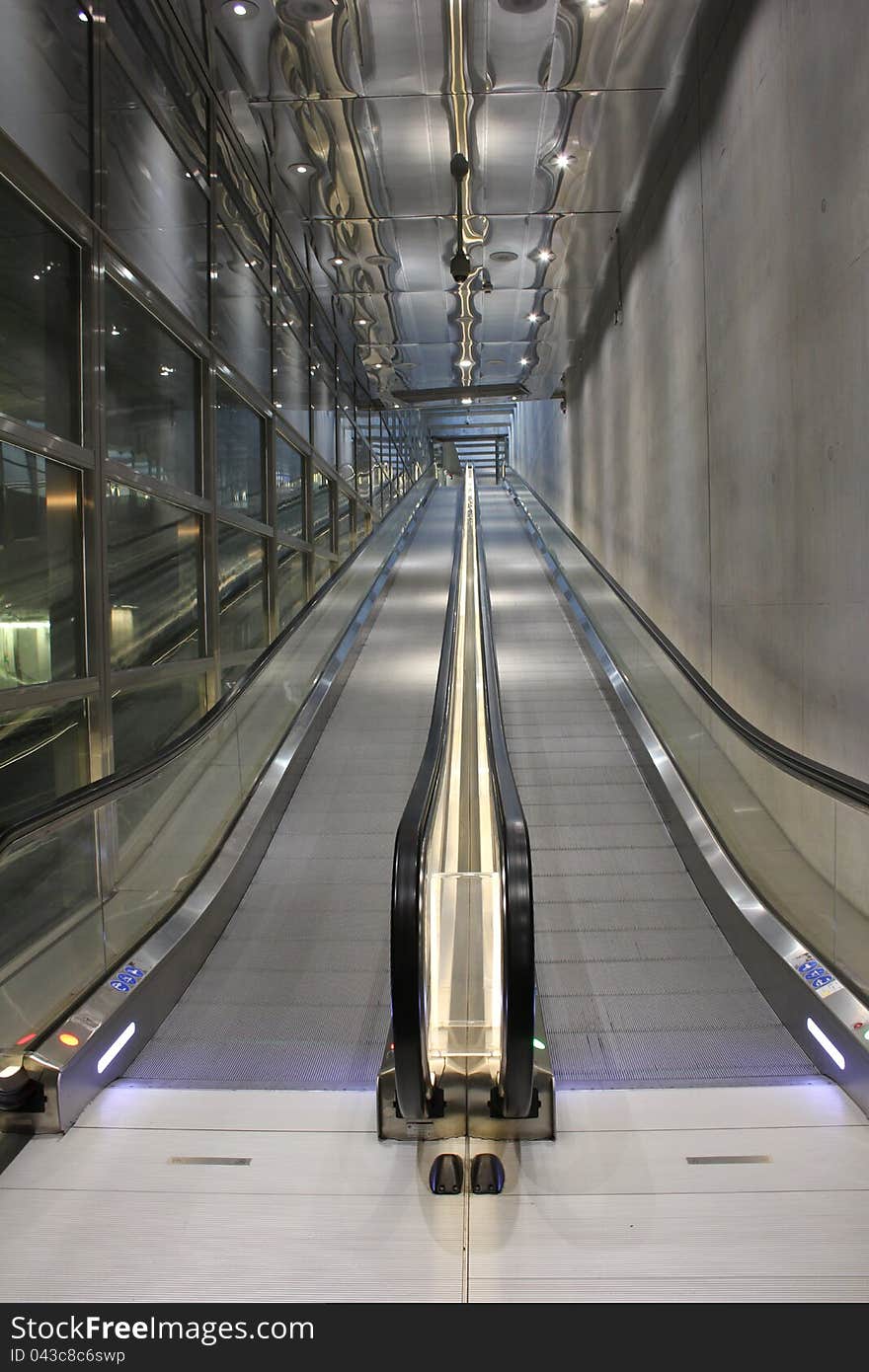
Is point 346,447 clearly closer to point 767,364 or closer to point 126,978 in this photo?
point 767,364

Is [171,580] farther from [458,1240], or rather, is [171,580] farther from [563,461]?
[563,461]

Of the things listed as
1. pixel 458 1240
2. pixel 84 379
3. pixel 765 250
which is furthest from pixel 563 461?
pixel 458 1240

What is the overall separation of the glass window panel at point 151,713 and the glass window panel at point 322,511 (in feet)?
18.5

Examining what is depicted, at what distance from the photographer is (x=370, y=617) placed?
33.6 ft

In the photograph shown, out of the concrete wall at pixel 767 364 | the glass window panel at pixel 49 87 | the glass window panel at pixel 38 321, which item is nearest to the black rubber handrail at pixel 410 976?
the concrete wall at pixel 767 364

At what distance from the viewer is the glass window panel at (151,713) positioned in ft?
18.5

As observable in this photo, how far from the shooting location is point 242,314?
7.83 metres

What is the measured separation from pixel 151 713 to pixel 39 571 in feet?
6.04

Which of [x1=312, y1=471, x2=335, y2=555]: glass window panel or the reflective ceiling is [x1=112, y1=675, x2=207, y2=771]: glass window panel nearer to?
the reflective ceiling

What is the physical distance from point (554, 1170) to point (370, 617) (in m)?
8.24

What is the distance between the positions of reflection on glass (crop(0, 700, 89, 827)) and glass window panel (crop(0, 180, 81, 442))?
5.01ft

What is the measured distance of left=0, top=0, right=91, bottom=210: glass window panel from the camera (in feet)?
13.1

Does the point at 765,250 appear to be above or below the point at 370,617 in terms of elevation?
above

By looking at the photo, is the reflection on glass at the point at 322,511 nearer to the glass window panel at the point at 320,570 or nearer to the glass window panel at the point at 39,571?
the glass window panel at the point at 320,570
